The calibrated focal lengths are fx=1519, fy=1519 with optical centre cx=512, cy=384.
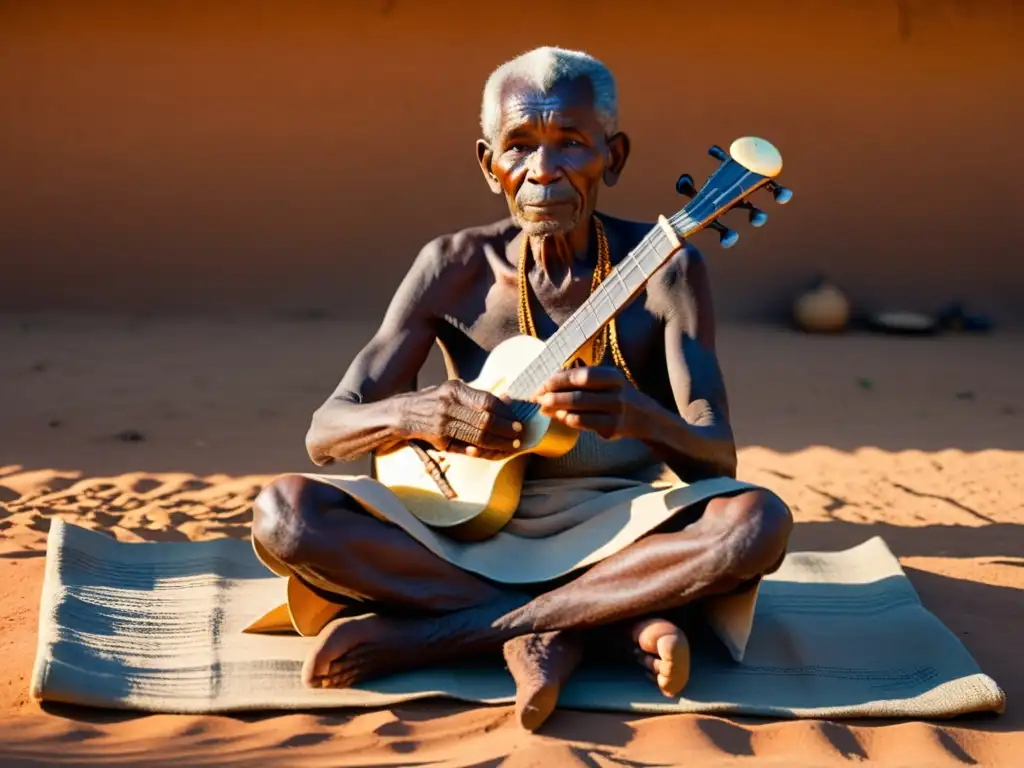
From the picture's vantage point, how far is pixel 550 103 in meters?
3.75

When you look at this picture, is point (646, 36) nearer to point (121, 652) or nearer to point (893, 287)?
point (893, 287)

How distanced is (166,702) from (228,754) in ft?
1.06

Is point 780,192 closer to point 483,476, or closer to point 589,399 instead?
point 589,399

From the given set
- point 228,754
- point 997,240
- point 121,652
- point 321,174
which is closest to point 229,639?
point 121,652

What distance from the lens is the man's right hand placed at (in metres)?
3.62

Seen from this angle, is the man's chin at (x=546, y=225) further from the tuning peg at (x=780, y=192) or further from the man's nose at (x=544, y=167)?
the tuning peg at (x=780, y=192)

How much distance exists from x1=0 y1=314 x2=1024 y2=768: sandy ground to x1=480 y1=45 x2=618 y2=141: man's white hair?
1.47 metres

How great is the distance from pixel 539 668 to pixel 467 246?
4.02ft

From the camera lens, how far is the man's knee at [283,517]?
3.58 metres

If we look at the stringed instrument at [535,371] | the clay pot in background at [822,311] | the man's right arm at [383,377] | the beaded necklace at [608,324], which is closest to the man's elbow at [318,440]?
the man's right arm at [383,377]

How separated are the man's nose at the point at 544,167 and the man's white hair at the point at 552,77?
0.15 m

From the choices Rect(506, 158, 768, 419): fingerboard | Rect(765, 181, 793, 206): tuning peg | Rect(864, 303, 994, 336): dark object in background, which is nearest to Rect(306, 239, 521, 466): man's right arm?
Rect(506, 158, 768, 419): fingerboard

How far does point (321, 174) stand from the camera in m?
8.99

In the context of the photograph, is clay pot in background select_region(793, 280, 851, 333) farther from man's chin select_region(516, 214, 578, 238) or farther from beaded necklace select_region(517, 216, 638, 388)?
man's chin select_region(516, 214, 578, 238)
